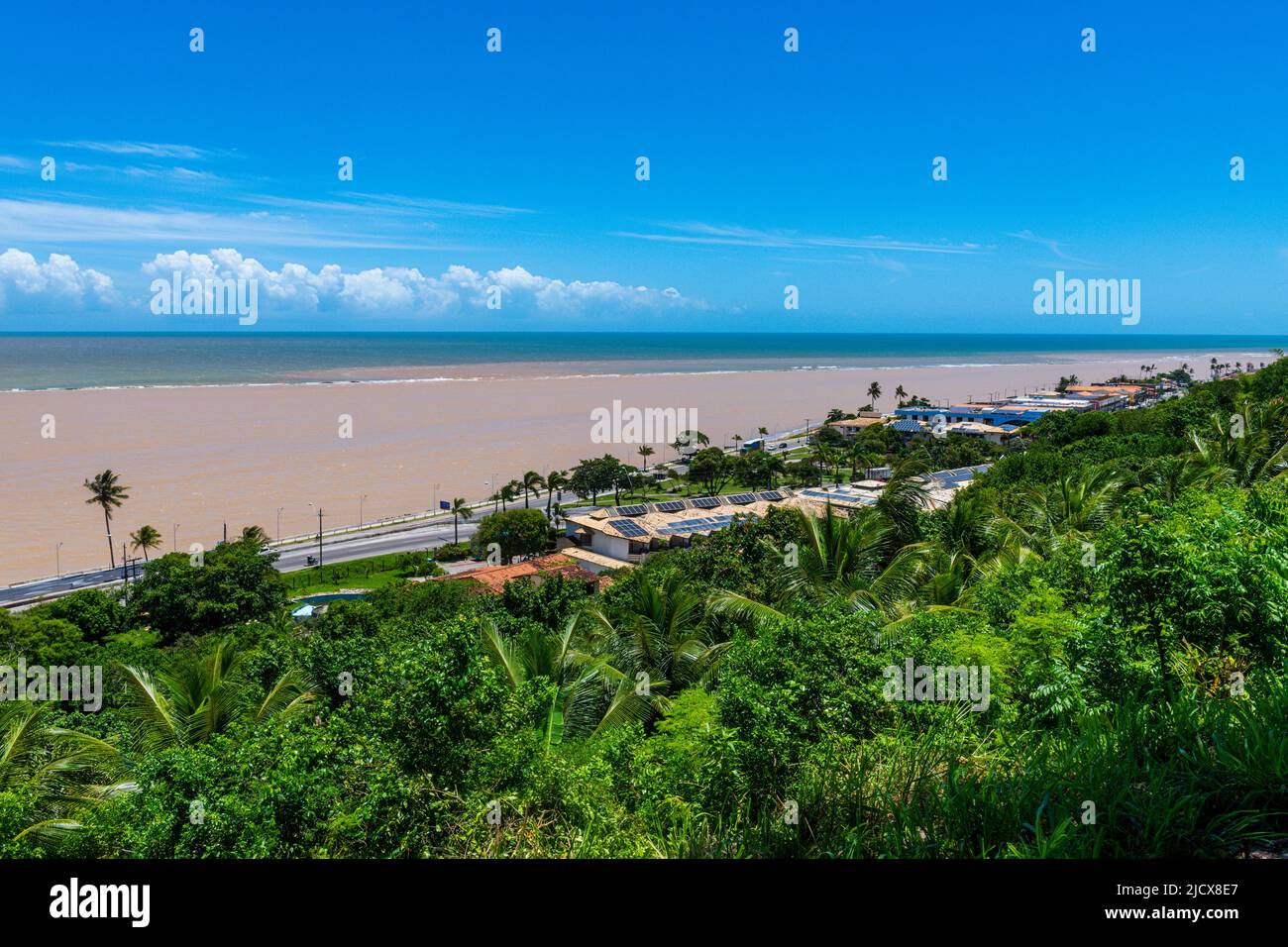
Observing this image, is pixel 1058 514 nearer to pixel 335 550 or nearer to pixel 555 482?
pixel 335 550

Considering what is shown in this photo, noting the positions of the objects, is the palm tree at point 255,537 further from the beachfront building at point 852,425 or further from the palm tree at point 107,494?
the beachfront building at point 852,425

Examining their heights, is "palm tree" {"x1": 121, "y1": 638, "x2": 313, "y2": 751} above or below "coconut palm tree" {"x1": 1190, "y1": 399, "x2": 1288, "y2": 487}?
below

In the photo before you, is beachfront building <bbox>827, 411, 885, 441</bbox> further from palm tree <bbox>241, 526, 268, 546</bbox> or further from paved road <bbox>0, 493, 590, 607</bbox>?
palm tree <bbox>241, 526, 268, 546</bbox>

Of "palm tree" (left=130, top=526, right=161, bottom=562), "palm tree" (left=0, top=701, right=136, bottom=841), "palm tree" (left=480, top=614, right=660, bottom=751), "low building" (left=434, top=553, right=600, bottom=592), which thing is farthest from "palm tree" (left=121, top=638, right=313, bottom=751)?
"palm tree" (left=130, top=526, right=161, bottom=562)

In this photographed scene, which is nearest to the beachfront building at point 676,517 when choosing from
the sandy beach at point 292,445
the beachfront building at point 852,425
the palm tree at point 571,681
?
the sandy beach at point 292,445

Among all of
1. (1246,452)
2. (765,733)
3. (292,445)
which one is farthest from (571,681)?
(292,445)
